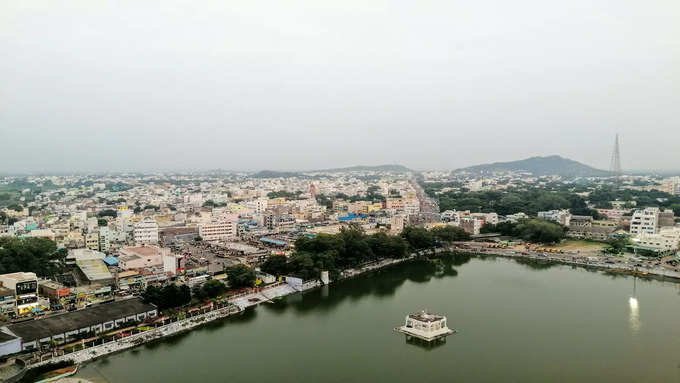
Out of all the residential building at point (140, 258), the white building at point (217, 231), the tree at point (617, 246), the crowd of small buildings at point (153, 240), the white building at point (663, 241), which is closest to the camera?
the crowd of small buildings at point (153, 240)

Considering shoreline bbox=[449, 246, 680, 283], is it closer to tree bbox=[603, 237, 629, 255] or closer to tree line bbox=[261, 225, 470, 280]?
tree line bbox=[261, 225, 470, 280]

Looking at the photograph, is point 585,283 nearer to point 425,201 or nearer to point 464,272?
point 464,272

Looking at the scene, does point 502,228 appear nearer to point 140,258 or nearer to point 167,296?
point 140,258

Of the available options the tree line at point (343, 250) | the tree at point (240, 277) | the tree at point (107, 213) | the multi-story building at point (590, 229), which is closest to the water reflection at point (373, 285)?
the tree line at point (343, 250)

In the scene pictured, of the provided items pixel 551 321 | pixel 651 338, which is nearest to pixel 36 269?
pixel 551 321

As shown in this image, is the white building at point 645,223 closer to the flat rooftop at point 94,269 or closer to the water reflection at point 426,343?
the water reflection at point 426,343

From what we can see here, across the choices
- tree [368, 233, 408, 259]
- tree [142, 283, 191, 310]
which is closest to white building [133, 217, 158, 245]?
tree [368, 233, 408, 259]
